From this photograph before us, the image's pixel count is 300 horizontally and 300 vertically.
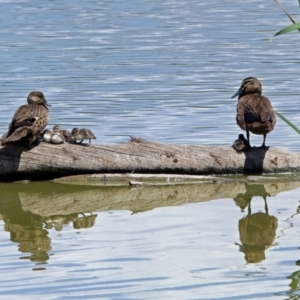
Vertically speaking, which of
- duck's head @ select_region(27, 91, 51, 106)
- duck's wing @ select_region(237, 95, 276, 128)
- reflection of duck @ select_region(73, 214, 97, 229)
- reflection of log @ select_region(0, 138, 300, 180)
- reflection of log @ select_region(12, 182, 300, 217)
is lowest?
reflection of duck @ select_region(73, 214, 97, 229)

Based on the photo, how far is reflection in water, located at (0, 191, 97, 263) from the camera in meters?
10.1

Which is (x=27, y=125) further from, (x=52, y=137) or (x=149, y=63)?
(x=149, y=63)

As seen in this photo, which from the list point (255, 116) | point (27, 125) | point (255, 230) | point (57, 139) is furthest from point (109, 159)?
point (255, 230)

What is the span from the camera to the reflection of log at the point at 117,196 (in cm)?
1191

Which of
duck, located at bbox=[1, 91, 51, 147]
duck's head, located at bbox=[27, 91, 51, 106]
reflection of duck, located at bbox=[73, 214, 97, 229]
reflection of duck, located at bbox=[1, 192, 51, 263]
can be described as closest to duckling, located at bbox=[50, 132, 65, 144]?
duck, located at bbox=[1, 91, 51, 147]

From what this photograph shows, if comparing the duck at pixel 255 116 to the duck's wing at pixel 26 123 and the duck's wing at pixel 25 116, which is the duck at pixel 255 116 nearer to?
the duck's wing at pixel 26 123

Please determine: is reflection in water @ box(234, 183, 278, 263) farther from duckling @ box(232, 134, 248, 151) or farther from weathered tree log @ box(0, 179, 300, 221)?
duckling @ box(232, 134, 248, 151)

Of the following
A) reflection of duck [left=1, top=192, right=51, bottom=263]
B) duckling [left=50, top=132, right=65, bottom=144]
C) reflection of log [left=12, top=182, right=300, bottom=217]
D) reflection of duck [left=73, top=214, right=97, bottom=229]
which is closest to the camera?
reflection of duck [left=1, top=192, right=51, bottom=263]

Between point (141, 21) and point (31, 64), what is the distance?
6525mm

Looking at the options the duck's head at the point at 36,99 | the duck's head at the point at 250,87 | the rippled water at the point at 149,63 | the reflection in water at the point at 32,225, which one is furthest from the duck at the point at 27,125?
the duck's head at the point at 250,87

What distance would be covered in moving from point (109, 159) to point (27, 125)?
1081mm

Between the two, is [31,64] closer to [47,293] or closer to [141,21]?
[141,21]

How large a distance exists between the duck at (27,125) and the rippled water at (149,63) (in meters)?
1.91

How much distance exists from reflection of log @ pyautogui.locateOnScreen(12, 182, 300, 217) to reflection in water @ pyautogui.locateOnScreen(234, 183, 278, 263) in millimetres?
A: 185
